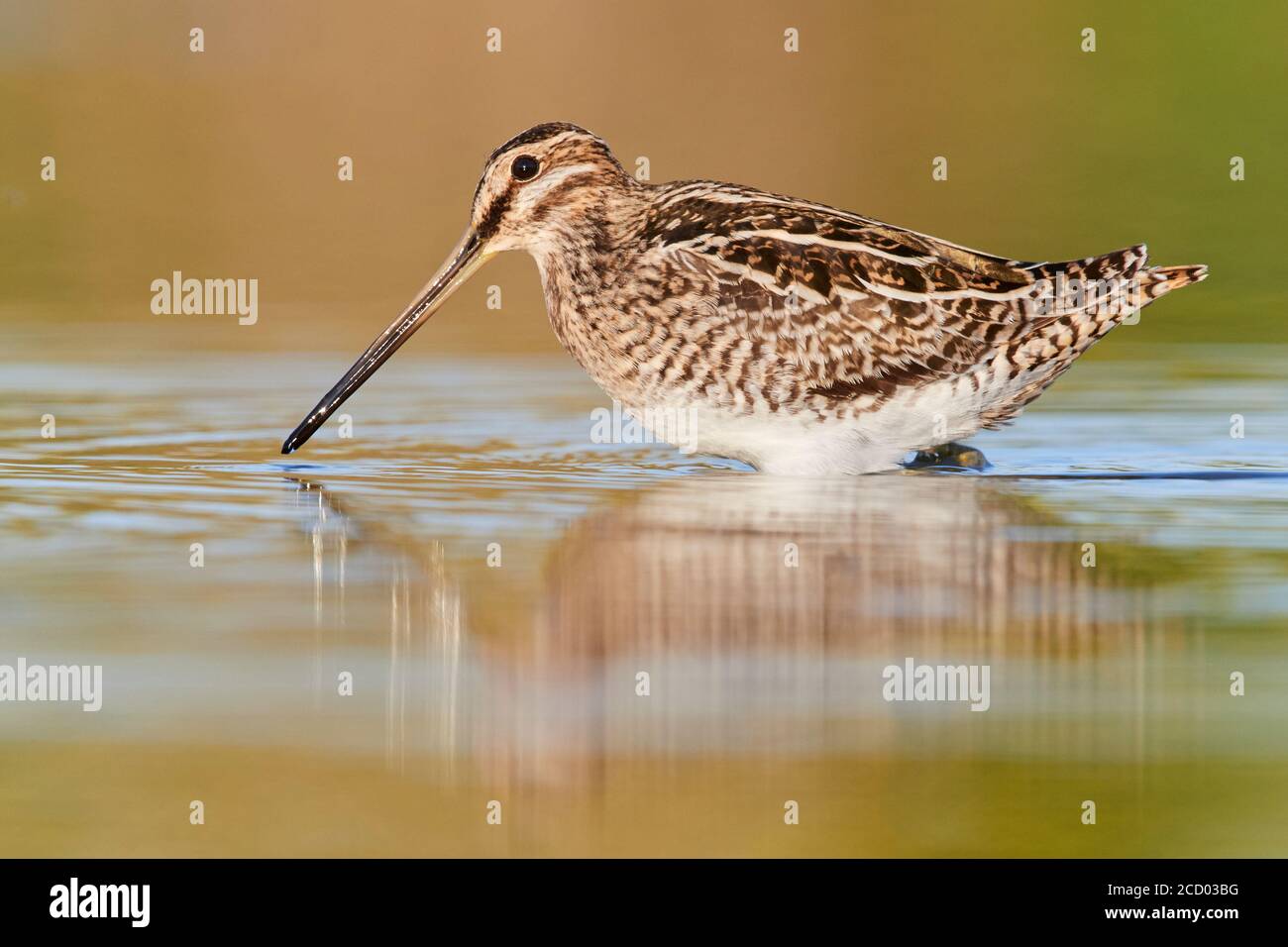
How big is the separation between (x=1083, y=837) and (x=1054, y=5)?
1930cm

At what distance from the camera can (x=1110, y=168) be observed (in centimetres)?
2125

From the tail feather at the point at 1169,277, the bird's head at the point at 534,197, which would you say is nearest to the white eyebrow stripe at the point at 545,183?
the bird's head at the point at 534,197

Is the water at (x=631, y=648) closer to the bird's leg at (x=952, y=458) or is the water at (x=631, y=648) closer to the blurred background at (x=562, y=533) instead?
the blurred background at (x=562, y=533)

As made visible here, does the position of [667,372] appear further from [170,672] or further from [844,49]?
[844,49]

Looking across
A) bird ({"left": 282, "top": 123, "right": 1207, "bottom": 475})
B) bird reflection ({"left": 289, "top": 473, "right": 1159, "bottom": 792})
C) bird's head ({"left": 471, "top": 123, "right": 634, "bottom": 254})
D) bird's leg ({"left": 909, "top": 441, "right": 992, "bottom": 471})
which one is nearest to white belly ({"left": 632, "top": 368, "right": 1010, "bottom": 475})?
bird ({"left": 282, "top": 123, "right": 1207, "bottom": 475})

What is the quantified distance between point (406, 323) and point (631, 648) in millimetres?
4509

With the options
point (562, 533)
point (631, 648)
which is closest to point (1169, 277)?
point (562, 533)

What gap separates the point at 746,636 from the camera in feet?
24.7

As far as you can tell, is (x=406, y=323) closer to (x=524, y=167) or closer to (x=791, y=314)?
(x=524, y=167)

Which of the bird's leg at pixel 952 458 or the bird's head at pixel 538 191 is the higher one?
the bird's head at pixel 538 191

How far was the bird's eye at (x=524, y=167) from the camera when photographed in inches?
440

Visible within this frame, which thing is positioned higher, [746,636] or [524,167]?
[524,167]

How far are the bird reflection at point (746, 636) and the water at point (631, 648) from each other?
18mm

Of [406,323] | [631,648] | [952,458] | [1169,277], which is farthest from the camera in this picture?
[406,323]
